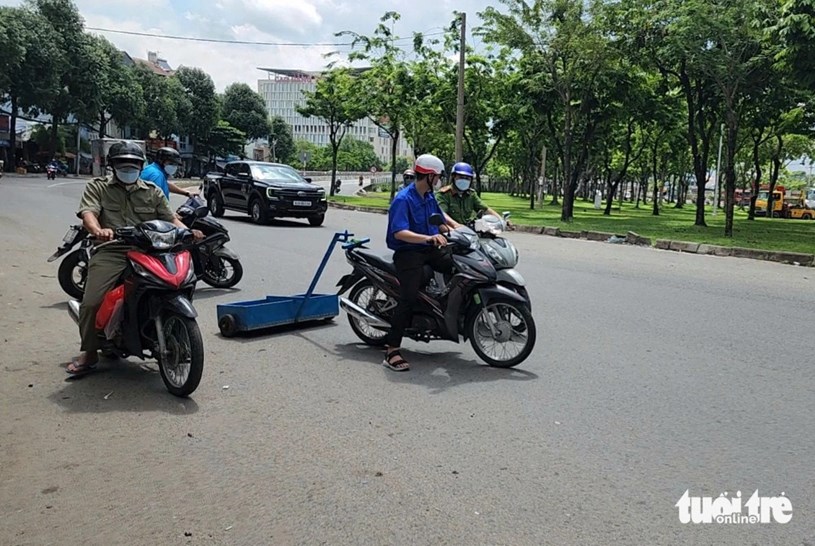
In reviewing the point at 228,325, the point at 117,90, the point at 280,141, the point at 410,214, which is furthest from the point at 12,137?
the point at 410,214

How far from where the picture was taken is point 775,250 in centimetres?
1484

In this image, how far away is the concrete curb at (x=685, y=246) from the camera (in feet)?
46.3

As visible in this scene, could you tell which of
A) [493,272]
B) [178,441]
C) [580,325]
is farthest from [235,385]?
[580,325]

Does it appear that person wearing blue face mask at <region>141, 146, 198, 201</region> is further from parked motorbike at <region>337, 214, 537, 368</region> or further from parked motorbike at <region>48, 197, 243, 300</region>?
parked motorbike at <region>337, 214, 537, 368</region>

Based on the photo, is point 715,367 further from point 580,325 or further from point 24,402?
point 24,402

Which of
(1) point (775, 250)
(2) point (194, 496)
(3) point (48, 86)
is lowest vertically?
(2) point (194, 496)

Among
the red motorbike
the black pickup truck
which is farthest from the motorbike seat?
the black pickup truck

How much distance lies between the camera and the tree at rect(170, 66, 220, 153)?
71500 mm

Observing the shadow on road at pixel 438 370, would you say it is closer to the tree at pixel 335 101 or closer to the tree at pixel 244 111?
the tree at pixel 335 101

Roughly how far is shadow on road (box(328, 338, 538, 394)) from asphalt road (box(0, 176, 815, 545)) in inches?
1.2

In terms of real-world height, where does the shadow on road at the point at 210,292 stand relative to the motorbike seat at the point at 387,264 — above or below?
below

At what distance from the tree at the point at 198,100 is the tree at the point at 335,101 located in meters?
38.2

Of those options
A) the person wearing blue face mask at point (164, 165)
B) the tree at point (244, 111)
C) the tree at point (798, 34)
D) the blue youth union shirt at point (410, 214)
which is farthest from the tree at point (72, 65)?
the blue youth union shirt at point (410, 214)

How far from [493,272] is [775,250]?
11.7 meters
